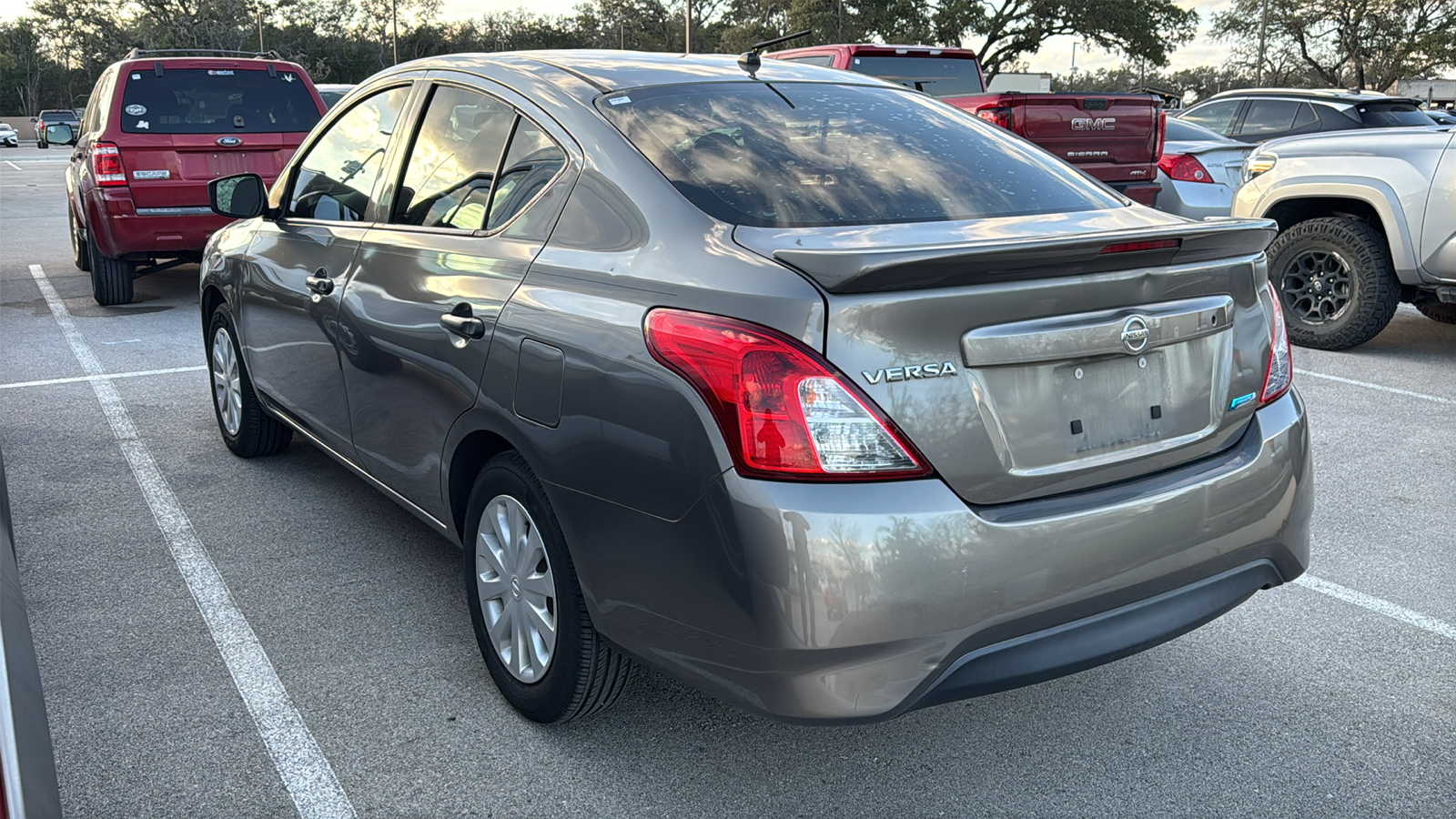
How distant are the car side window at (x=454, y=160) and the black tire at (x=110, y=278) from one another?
22.1ft

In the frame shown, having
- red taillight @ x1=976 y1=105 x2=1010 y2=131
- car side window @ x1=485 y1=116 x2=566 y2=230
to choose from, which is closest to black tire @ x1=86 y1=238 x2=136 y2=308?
red taillight @ x1=976 y1=105 x2=1010 y2=131

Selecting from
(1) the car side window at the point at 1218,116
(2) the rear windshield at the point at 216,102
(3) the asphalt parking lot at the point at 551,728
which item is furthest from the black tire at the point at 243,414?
(1) the car side window at the point at 1218,116

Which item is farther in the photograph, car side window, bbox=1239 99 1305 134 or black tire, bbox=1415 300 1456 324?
car side window, bbox=1239 99 1305 134

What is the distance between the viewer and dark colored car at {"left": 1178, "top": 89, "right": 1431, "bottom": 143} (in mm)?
12203

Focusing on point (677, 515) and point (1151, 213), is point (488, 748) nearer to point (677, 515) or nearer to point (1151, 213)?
point (677, 515)

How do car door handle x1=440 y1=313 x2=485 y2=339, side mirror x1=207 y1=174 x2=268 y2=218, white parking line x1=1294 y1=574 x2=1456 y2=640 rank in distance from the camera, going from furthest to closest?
side mirror x1=207 y1=174 x2=268 y2=218, white parking line x1=1294 y1=574 x2=1456 y2=640, car door handle x1=440 y1=313 x2=485 y2=339

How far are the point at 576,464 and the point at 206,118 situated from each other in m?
7.87

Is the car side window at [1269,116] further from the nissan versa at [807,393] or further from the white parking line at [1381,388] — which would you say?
the nissan versa at [807,393]

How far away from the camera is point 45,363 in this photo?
23.7 ft

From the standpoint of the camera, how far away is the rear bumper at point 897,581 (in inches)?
84.7

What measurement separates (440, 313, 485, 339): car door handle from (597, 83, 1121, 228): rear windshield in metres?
0.60

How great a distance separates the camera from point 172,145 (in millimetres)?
→ 8711

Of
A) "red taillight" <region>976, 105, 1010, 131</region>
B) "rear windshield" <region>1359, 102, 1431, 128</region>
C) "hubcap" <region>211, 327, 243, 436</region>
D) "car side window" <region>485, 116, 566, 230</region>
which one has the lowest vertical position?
"hubcap" <region>211, 327, 243, 436</region>

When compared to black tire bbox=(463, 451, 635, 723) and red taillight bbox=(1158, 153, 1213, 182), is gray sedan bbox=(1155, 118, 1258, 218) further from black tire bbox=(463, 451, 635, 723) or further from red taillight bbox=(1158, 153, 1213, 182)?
black tire bbox=(463, 451, 635, 723)
